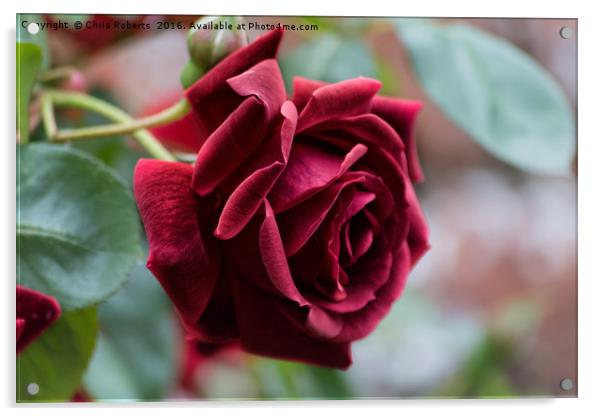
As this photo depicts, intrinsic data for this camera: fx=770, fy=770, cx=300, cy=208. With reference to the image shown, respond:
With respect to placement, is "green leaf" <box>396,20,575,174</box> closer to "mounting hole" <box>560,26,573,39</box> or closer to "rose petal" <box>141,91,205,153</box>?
"mounting hole" <box>560,26,573,39</box>

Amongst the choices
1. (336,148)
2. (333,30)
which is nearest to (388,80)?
(333,30)

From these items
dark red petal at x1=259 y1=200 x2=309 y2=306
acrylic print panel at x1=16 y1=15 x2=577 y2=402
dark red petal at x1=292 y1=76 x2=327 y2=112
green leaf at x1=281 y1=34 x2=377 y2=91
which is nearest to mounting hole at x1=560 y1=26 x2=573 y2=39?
acrylic print panel at x1=16 y1=15 x2=577 y2=402

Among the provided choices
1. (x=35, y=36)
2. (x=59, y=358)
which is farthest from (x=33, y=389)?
(x=35, y=36)

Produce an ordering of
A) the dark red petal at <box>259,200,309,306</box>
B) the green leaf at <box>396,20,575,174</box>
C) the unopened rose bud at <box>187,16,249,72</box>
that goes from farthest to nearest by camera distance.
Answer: the green leaf at <box>396,20,575,174</box> → the unopened rose bud at <box>187,16,249,72</box> → the dark red petal at <box>259,200,309,306</box>

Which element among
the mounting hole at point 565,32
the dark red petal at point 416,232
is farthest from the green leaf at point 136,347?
the mounting hole at point 565,32

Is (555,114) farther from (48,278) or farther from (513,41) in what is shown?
(48,278)

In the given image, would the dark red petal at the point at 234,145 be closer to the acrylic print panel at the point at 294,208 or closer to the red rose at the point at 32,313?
the acrylic print panel at the point at 294,208

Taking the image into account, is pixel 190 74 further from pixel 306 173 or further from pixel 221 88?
pixel 306 173
